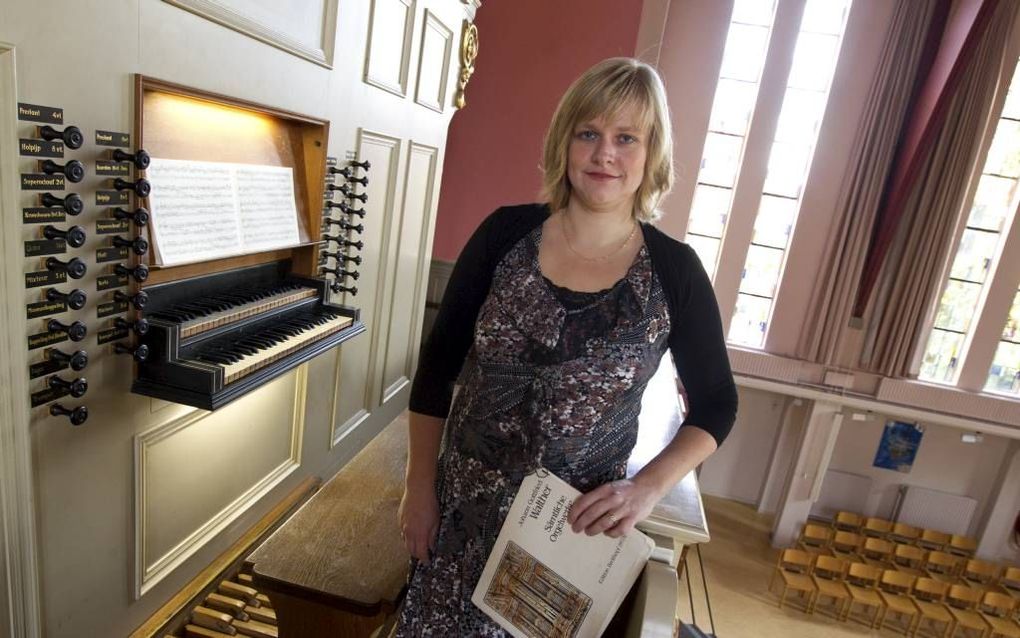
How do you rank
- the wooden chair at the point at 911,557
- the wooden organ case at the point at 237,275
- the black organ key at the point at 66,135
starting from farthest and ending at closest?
1. the wooden chair at the point at 911,557
2. the wooden organ case at the point at 237,275
3. the black organ key at the point at 66,135

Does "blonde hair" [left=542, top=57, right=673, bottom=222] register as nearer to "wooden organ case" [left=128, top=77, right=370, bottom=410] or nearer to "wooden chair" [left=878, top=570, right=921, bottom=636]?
"wooden organ case" [left=128, top=77, right=370, bottom=410]

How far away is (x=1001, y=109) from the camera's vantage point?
16.7 ft

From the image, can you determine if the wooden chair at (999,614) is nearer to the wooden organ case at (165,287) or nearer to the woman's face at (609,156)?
the wooden organ case at (165,287)

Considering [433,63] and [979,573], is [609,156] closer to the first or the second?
[433,63]

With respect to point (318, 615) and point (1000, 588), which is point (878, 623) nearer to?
point (1000, 588)

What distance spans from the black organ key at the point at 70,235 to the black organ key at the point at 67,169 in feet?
0.33

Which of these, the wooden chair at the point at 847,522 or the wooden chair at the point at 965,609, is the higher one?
the wooden chair at the point at 847,522

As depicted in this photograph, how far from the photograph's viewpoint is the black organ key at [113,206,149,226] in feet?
4.77

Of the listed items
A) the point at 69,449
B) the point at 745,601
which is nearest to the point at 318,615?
the point at 69,449

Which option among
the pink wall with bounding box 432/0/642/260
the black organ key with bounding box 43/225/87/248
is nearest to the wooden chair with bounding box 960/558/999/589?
the pink wall with bounding box 432/0/642/260

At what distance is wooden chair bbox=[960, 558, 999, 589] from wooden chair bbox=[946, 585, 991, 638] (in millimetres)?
280

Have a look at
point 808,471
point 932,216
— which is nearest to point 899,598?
point 808,471

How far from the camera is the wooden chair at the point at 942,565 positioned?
5.85 meters

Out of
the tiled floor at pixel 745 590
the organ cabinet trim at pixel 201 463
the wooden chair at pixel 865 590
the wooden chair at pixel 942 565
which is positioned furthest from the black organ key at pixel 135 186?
the wooden chair at pixel 942 565
